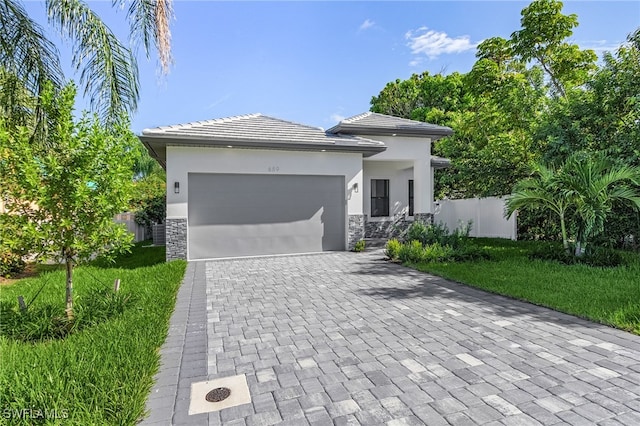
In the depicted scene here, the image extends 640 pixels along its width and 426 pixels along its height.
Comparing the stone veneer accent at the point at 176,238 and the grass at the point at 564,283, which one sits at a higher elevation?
the stone veneer accent at the point at 176,238

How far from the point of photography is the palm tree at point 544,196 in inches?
373

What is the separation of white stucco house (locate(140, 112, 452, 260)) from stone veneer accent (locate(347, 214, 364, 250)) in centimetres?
4

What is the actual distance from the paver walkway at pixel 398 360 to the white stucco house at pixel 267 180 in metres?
4.74

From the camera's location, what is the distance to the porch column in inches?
572

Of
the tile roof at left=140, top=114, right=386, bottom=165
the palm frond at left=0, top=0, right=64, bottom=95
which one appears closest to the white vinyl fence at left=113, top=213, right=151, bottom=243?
the tile roof at left=140, top=114, right=386, bottom=165

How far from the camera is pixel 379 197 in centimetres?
1582

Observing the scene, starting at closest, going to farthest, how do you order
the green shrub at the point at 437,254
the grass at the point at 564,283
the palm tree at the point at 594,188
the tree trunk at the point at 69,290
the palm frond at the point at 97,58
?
the tree trunk at the point at 69,290, the grass at the point at 564,283, the palm frond at the point at 97,58, the palm tree at the point at 594,188, the green shrub at the point at 437,254

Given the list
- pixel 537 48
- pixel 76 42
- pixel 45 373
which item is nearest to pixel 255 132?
pixel 76 42

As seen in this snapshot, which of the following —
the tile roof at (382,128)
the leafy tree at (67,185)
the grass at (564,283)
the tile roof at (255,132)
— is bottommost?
the grass at (564,283)

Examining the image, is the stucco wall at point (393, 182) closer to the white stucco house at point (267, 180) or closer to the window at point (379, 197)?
the window at point (379, 197)

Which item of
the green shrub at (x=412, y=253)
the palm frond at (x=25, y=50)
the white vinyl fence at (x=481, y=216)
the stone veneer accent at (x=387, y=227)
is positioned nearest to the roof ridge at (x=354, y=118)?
the stone veneer accent at (x=387, y=227)

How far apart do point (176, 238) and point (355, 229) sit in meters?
6.16

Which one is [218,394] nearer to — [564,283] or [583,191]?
[564,283]

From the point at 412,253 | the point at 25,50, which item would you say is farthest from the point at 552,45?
the point at 25,50
